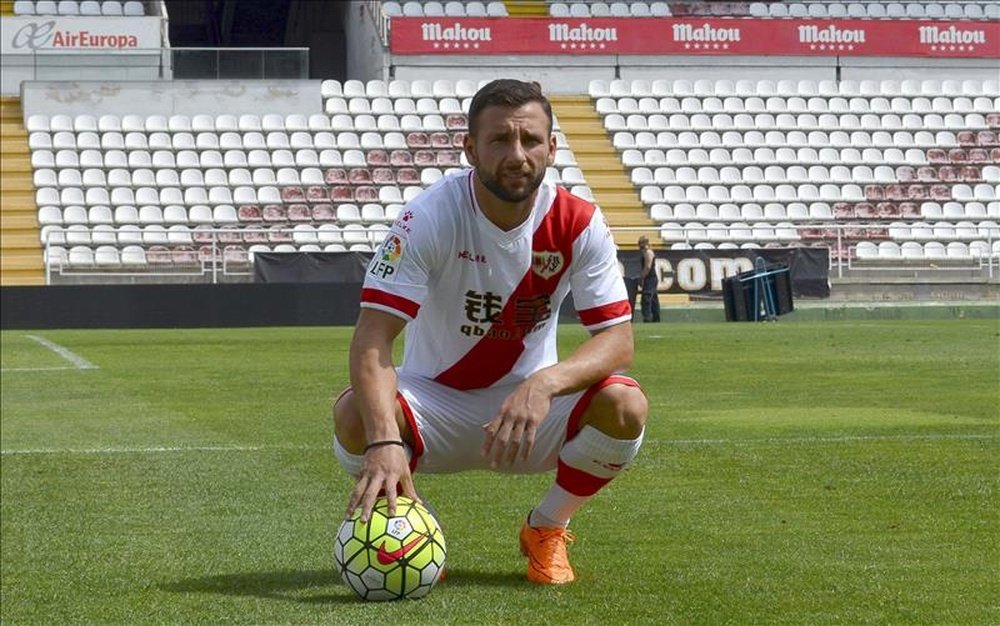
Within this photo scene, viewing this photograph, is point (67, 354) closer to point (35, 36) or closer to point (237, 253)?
point (237, 253)

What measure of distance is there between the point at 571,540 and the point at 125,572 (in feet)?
5.72

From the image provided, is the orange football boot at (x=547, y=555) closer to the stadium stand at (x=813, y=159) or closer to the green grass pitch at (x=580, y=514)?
the green grass pitch at (x=580, y=514)

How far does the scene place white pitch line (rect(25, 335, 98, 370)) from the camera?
20.0 meters

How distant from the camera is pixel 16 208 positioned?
36.7 meters

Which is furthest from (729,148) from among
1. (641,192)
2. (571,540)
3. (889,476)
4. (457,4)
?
(571,540)

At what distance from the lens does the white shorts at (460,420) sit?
6.38 metres

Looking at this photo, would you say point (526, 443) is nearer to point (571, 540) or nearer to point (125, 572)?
point (571, 540)

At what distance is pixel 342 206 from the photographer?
37.5 meters

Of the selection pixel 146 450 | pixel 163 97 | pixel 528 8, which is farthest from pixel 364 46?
pixel 146 450

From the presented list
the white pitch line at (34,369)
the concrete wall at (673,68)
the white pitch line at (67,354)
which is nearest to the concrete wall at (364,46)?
the concrete wall at (673,68)

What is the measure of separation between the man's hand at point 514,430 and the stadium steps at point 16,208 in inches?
1150

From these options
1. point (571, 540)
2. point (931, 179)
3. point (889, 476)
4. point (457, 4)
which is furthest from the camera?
point (457, 4)

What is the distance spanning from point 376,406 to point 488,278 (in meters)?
0.65

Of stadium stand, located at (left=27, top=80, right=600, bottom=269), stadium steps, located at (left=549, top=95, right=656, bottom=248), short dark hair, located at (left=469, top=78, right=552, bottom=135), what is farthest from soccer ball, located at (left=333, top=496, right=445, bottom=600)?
stadium steps, located at (left=549, top=95, right=656, bottom=248)
